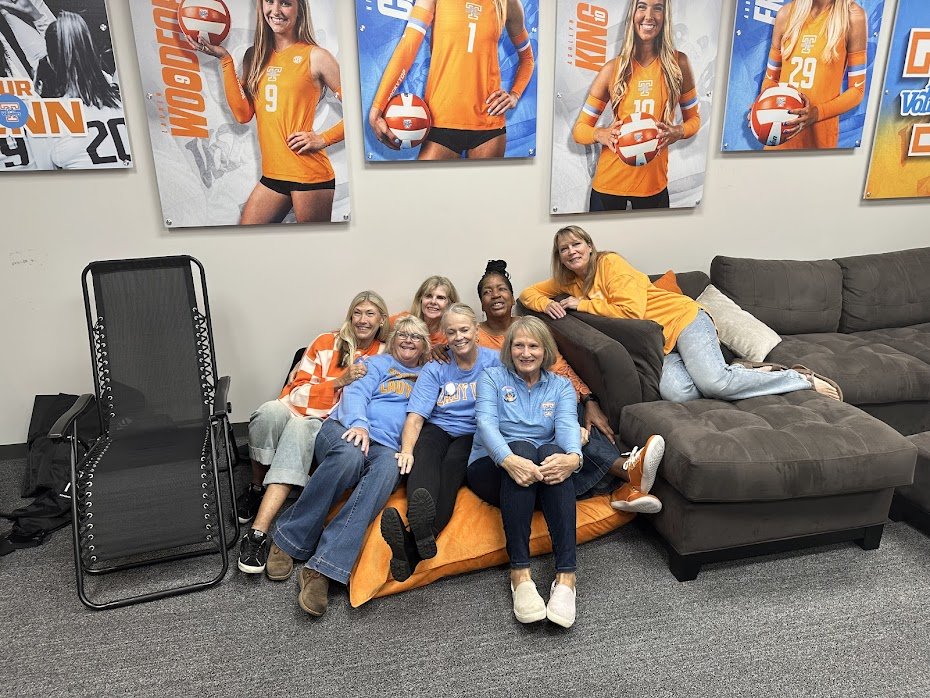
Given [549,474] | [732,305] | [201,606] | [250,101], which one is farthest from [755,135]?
[201,606]

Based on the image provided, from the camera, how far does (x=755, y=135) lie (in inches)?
132

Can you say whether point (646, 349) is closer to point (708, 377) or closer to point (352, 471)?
point (708, 377)

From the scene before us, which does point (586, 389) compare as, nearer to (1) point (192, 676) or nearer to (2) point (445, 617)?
(2) point (445, 617)

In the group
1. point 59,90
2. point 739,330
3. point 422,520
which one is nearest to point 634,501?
point 422,520

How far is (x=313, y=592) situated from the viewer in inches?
80.4

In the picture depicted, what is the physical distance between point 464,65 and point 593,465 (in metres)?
1.97

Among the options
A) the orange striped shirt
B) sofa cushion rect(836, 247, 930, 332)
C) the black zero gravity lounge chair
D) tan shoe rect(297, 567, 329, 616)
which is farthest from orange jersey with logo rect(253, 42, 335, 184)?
sofa cushion rect(836, 247, 930, 332)

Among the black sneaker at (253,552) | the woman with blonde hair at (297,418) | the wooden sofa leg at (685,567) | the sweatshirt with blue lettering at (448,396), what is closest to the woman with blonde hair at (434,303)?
the woman with blonde hair at (297,418)

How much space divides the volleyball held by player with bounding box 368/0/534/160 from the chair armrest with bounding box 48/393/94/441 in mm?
1739

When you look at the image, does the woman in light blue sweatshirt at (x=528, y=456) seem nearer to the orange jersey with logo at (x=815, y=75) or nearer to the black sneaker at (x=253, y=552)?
the black sneaker at (x=253, y=552)

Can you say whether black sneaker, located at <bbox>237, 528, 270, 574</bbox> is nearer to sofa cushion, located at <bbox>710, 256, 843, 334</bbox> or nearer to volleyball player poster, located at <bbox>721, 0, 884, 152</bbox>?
sofa cushion, located at <bbox>710, 256, 843, 334</bbox>

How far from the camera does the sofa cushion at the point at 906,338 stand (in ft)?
10.1

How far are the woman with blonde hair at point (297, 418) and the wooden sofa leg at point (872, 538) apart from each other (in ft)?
6.85

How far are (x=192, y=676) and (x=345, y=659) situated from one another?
0.45 m
